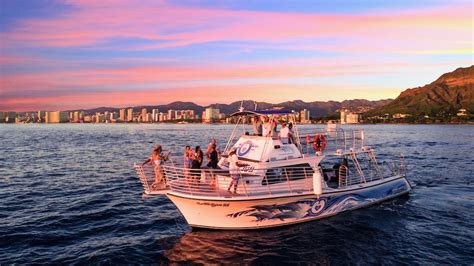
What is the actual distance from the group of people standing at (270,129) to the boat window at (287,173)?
162cm

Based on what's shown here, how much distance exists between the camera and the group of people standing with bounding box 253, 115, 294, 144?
16.0 meters

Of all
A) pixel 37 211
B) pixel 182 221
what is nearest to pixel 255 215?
pixel 182 221

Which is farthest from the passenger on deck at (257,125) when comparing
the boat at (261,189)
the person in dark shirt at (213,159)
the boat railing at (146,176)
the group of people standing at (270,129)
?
the boat railing at (146,176)

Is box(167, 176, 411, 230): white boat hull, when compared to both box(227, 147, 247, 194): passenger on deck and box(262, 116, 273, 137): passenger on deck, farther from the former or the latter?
box(262, 116, 273, 137): passenger on deck

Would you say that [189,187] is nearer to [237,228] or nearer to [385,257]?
[237,228]

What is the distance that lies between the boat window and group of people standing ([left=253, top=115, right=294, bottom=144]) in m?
1.62

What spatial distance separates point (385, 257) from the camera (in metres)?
12.6

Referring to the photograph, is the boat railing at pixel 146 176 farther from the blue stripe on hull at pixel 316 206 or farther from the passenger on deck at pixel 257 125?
the passenger on deck at pixel 257 125

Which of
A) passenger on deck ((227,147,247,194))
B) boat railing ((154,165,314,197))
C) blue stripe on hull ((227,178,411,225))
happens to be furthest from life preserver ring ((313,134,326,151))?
passenger on deck ((227,147,247,194))

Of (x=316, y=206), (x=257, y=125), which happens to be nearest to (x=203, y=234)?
(x=316, y=206)

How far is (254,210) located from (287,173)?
2459 mm

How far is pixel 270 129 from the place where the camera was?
1598 centimetres

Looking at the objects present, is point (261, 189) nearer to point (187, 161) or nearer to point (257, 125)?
point (257, 125)

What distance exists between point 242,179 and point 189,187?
87.5 inches
